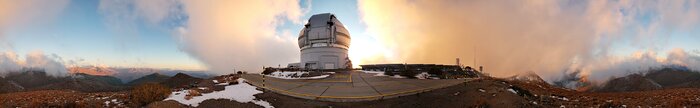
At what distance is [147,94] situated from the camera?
15297 mm

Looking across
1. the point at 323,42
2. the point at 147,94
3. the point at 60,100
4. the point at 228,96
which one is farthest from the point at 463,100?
the point at 323,42

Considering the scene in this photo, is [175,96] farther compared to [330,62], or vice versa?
[330,62]

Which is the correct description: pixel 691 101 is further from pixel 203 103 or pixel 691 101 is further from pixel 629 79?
pixel 629 79

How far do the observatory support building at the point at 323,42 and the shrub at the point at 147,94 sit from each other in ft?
105

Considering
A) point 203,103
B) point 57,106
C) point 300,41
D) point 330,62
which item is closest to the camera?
point 57,106

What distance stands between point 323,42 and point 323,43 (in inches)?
5.8

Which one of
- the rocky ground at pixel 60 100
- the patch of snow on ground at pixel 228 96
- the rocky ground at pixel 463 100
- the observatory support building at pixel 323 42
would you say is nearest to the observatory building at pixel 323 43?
the observatory support building at pixel 323 42

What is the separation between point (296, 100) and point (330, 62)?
31.3m

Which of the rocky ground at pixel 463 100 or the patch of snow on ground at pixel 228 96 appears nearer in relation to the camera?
the rocky ground at pixel 463 100

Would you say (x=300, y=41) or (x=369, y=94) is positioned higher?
(x=300, y=41)

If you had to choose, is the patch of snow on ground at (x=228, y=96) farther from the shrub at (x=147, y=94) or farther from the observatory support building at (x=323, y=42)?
the observatory support building at (x=323, y=42)

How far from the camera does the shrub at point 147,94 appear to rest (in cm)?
1494

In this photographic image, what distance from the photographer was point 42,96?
15875 millimetres

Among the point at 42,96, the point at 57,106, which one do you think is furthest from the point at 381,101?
the point at 42,96
